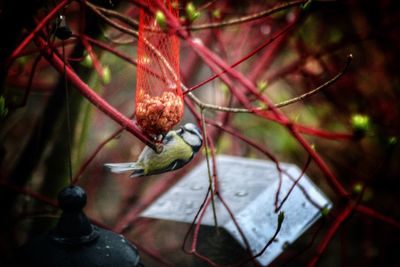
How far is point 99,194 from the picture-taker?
432 cm

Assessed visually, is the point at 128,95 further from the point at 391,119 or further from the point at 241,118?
the point at 391,119

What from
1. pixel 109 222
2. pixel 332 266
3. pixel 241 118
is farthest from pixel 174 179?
pixel 332 266

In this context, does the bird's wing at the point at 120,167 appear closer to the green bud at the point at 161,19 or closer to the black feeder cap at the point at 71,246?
the black feeder cap at the point at 71,246

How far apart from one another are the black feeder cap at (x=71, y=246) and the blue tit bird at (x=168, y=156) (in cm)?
15

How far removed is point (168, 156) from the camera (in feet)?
3.88

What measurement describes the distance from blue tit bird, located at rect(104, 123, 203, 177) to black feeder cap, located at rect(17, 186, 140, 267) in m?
0.15

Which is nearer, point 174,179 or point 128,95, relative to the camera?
point 174,179

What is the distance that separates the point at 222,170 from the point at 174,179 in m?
1.01

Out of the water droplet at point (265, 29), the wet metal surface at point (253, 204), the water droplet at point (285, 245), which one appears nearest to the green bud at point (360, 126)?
the wet metal surface at point (253, 204)

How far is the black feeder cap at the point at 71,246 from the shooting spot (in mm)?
1205

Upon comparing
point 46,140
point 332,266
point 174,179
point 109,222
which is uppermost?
point 46,140

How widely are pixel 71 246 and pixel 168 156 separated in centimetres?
32

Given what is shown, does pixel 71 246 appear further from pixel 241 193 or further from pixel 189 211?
pixel 241 193

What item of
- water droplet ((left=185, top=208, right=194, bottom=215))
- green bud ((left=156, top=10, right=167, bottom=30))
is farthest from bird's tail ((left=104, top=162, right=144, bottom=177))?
water droplet ((left=185, top=208, right=194, bottom=215))
